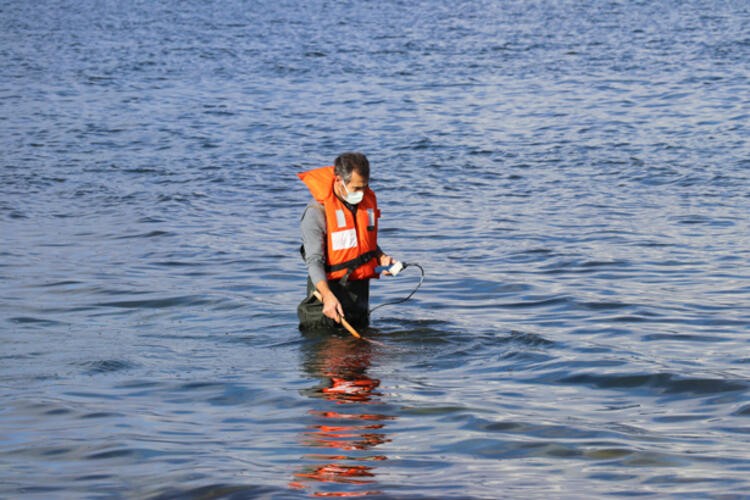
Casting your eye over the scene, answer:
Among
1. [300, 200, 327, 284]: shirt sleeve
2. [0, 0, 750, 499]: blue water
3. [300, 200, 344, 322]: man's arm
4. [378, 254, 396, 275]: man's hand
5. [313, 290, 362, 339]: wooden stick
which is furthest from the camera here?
[378, 254, 396, 275]: man's hand

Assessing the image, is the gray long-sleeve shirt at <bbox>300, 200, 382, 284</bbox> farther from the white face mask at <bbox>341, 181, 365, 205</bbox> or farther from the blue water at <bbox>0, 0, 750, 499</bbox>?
the blue water at <bbox>0, 0, 750, 499</bbox>

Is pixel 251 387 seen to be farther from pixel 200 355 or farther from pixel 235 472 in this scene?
pixel 235 472

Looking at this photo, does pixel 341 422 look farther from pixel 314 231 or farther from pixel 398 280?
pixel 398 280

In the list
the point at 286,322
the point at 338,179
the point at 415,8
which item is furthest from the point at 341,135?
the point at 415,8

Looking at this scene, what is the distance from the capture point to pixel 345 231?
862 centimetres

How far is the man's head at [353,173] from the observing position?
27.1ft

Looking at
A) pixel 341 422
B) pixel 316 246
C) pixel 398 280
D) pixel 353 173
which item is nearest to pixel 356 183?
pixel 353 173

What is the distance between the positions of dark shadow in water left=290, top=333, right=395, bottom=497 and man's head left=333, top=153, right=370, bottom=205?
1.41 metres

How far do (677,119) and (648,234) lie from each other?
869 centimetres

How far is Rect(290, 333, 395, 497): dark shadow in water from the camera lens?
20.5 feet

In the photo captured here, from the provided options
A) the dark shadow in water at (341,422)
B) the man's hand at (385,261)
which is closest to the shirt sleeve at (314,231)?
the man's hand at (385,261)

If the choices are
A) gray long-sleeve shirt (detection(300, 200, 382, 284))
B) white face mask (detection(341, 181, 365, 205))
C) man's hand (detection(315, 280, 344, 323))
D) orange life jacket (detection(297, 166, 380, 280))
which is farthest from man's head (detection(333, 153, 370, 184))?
man's hand (detection(315, 280, 344, 323))

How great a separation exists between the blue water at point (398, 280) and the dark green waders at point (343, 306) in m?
0.21

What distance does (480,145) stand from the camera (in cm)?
2052
